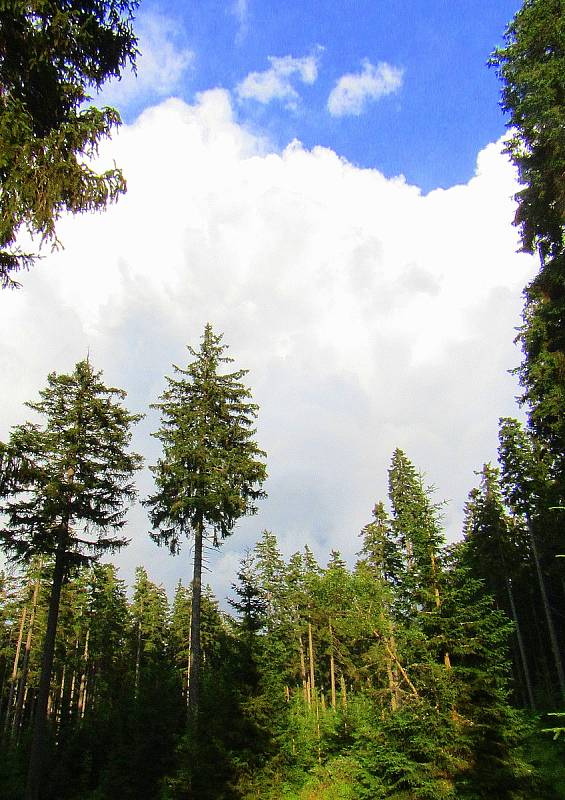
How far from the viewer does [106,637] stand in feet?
149

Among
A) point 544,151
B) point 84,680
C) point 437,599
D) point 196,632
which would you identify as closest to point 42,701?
point 196,632

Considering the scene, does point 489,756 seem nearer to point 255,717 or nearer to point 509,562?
point 255,717

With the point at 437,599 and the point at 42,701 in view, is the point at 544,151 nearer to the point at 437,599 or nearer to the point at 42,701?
the point at 437,599

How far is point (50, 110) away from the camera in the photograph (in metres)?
7.81

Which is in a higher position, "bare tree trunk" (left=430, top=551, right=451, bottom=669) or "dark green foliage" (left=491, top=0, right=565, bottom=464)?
"dark green foliage" (left=491, top=0, right=565, bottom=464)

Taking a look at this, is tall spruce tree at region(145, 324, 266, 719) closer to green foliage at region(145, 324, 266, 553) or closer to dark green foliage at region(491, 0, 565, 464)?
green foliage at region(145, 324, 266, 553)

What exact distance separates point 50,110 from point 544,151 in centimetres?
1437

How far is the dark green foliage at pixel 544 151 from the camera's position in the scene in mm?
14734

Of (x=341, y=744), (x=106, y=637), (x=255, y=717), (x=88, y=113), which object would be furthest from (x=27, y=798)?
(x=106, y=637)

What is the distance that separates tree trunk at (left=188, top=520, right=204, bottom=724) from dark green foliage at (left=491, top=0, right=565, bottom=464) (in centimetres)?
1423

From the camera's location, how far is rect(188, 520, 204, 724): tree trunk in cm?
1894

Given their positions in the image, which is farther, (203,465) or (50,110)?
(203,465)

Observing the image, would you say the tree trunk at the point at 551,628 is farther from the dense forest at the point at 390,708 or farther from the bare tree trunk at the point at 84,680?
the bare tree trunk at the point at 84,680

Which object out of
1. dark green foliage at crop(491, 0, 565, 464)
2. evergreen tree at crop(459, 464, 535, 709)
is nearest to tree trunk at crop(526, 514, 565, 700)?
evergreen tree at crop(459, 464, 535, 709)
